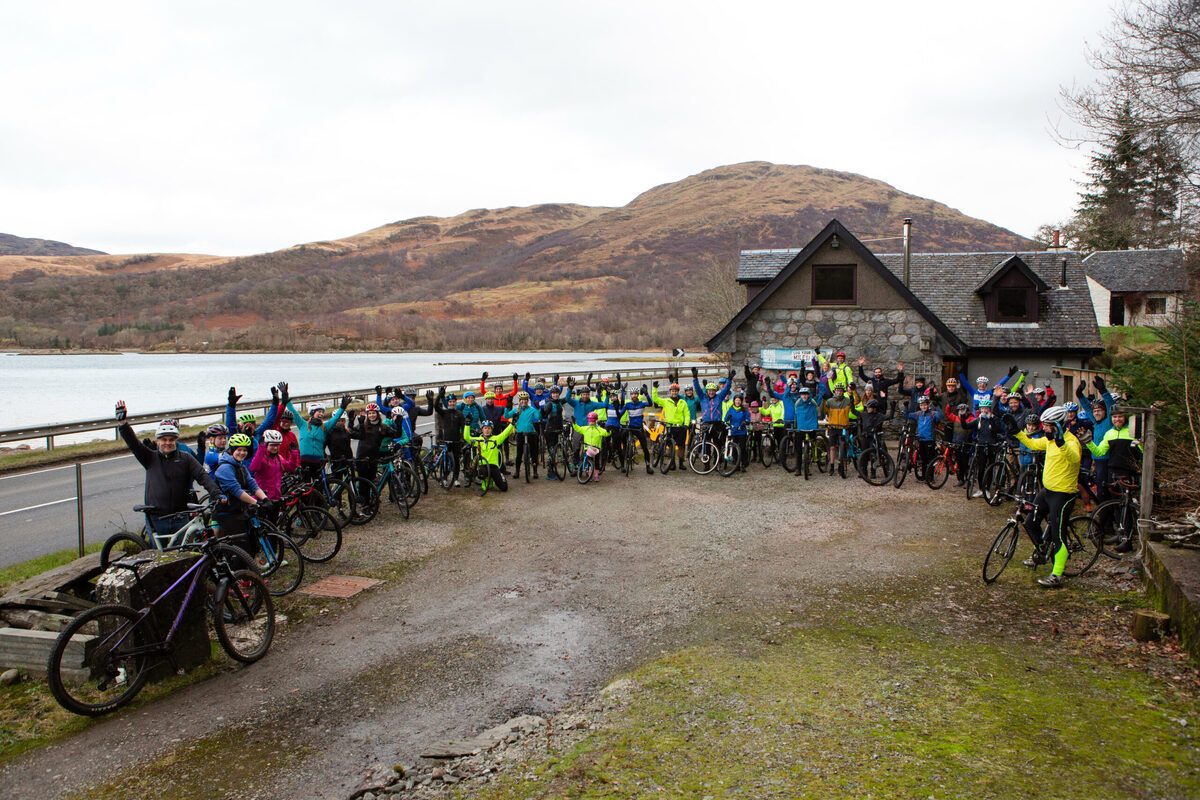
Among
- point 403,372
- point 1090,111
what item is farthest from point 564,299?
point 1090,111

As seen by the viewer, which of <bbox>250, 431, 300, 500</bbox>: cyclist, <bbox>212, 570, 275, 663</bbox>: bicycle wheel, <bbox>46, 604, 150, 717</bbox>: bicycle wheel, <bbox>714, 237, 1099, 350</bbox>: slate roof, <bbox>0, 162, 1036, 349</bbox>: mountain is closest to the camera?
<bbox>46, 604, 150, 717</bbox>: bicycle wheel

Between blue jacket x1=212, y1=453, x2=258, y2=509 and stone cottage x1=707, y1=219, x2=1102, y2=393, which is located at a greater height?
stone cottage x1=707, y1=219, x2=1102, y2=393

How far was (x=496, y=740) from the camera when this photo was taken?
16.8 ft

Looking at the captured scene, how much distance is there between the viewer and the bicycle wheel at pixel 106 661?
5.95 metres

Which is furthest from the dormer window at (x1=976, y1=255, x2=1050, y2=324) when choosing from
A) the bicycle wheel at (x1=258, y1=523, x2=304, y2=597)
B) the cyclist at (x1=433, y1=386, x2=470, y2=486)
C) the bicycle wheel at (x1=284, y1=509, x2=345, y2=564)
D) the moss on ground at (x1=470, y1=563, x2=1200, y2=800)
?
the bicycle wheel at (x1=258, y1=523, x2=304, y2=597)

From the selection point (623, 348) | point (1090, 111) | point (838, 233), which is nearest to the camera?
point (1090, 111)

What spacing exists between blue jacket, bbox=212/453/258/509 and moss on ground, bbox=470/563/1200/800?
16.0ft

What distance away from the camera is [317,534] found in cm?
979

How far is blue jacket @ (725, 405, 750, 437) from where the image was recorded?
15.8m

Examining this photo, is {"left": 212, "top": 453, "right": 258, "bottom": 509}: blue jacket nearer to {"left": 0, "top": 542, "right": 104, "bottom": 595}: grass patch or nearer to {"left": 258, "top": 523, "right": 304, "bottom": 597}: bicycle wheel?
{"left": 258, "top": 523, "right": 304, "bottom": 597}: bicycle wheel

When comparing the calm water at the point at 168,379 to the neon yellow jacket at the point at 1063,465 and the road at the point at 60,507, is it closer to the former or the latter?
the road at the point at 60,507

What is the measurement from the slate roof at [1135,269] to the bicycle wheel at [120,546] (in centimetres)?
4775

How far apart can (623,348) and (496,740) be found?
117123 mm

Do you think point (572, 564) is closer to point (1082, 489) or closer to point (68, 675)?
point (68, 675)
